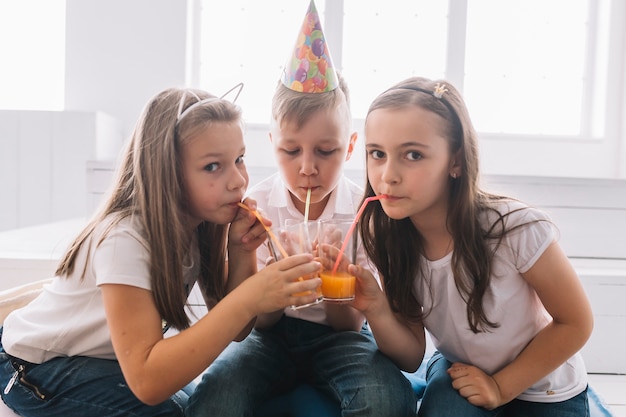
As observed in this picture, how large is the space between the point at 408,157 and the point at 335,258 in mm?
249

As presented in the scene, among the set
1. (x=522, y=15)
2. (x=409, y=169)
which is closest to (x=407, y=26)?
(x=522, y=15)

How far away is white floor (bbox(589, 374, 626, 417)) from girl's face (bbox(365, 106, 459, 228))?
0.95 metres

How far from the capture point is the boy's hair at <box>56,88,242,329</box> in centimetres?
103

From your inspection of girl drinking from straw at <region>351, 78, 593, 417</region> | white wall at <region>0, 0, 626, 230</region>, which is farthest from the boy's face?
white wall at <region>0, 0, 626, 230</region>

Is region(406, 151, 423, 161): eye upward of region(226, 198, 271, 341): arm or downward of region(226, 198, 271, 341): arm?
upward

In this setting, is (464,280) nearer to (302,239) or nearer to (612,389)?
(302,239)

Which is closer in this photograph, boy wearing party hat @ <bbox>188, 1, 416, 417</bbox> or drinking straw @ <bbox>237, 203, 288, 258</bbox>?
drinking straw @ <bbox>237, 203, 288, 258</bbox>

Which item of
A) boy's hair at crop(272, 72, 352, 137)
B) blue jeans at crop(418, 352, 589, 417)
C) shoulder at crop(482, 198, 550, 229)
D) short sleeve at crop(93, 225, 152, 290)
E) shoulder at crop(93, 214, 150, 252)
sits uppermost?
boy's hair at crop(272, 72, 352, 137)

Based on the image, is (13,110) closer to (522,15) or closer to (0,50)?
(0,50)

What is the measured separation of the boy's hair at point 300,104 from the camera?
4.21 feet

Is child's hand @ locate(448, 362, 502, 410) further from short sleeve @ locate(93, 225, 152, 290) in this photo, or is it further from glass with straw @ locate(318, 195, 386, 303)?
short sleeve @ locate(93, 225, 152, 290)

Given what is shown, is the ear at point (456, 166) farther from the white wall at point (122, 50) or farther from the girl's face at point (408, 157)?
the white wall at point (122, 50)

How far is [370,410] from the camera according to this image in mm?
1065

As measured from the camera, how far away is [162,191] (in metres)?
1.06
